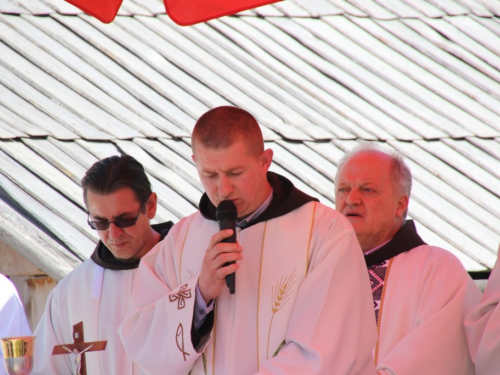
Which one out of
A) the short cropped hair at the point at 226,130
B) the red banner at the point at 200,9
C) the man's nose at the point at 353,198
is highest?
the red banner at the point at 200,9

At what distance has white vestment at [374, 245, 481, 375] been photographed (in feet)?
15.8

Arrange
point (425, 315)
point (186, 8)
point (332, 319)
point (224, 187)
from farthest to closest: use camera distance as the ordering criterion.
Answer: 1. point (186, 8)
2. point (425, 315)
3. point (224, 187)
4. point (332, 319)

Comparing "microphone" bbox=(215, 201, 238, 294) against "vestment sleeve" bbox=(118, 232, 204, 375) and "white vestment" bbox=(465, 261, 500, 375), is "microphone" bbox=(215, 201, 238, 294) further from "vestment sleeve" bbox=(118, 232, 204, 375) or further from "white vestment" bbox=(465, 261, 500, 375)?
"white vestment" bbox=(465, 261, 500, 375)

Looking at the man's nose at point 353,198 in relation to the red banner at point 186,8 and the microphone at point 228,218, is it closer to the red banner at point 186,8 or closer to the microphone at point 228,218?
the red banner at point 186,8

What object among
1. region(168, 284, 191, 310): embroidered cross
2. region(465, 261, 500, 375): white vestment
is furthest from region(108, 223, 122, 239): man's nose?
region(465, 261, 500, 375): white vestment

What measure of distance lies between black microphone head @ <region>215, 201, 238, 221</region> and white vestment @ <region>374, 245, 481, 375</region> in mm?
1157

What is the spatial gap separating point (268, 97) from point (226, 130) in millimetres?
4157

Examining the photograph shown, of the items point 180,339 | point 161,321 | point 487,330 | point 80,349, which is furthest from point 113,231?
point 487,330

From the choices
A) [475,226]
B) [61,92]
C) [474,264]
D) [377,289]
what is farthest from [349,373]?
[61,92]

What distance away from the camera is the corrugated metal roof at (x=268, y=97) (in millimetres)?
7219

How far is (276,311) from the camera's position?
426 centimetres

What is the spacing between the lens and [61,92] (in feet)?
26.0

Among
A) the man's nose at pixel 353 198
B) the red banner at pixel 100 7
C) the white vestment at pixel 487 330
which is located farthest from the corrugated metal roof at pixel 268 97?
the white vestment at pixel 487 330

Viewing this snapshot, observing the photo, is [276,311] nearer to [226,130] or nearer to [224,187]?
[224,187]
